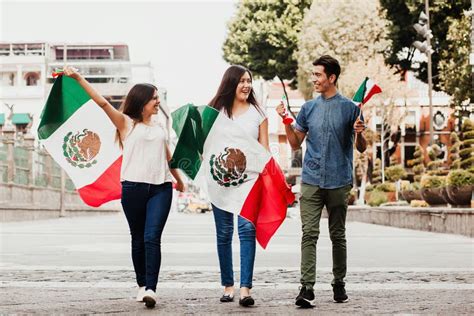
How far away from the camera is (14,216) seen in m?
31.6

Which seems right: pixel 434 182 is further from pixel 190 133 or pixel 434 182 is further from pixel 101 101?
pixel 101 101

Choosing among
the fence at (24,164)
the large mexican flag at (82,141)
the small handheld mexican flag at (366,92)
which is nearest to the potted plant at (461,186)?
the fence at (24,164)

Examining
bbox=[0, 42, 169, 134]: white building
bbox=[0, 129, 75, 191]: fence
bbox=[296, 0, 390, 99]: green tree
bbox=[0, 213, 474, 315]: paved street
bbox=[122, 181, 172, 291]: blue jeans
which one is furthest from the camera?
bbox=[0, 42, 169, 134]: white building

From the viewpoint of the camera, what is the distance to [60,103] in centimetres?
732

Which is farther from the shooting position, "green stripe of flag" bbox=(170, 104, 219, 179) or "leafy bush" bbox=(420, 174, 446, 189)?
"leafy bush" bbox=(420, 174, 446, 189)

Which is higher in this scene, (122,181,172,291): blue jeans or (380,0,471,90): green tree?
(380,0,471,90): green tree

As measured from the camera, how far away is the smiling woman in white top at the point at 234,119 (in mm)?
6633

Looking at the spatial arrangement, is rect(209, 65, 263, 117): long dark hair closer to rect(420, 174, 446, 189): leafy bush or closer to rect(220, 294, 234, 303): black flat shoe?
rect(220, 294, 234, 303): black flat shoe

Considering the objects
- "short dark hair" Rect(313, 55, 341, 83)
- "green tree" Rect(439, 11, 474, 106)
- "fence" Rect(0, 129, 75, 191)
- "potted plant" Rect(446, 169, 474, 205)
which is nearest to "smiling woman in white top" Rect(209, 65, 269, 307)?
"short dark hair" Rect(313, 55, 341, 83)

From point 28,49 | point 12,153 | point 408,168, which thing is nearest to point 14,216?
point 12,153

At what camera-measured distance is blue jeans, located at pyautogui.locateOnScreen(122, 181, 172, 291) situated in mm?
6461

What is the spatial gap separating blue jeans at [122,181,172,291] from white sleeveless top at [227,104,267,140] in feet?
2.23

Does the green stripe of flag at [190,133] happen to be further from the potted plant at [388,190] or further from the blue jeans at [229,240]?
the potted plant at [388,190]

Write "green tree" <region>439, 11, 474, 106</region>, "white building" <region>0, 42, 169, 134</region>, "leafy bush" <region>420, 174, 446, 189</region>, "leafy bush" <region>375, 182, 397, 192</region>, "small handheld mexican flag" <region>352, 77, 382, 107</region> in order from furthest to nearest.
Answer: "white building" <region>0, 42, 169, 134</region>
"leafy bush" <region>375, 182, 397, 192</region>
"green tree" <region>439, 11, 474, 106</region>
"leafy bush" <region>420, 174, 446, 189</region>
"small handheld mexican flag" <region>352, 77, 382, 107</region>
